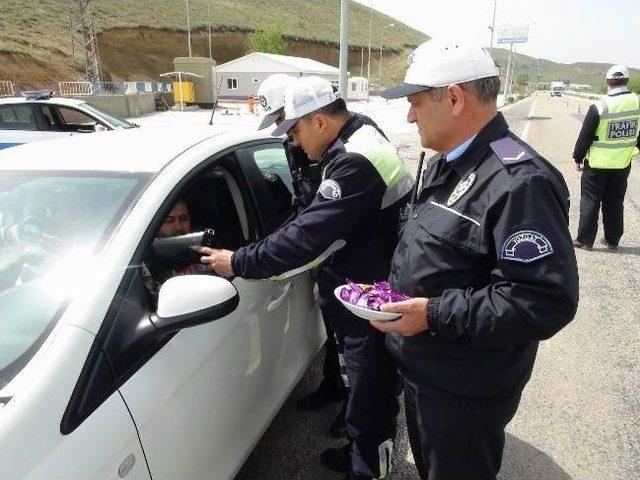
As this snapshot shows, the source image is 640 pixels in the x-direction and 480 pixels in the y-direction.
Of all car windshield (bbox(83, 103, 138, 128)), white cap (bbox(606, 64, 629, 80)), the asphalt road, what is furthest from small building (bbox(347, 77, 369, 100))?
the asphalt road

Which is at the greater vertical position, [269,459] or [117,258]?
[117,258]

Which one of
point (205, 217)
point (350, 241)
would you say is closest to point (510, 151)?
point (350, 241)

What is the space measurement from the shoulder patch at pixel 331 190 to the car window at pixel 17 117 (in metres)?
8.97

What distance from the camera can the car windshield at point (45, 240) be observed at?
1444 mm

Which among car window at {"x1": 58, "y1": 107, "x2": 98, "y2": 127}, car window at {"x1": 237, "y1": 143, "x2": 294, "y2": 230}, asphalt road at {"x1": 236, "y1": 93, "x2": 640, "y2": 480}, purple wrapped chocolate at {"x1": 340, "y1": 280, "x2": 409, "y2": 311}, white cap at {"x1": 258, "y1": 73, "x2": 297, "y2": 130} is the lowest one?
asphalt road at {"x1": 236, "y1": 93, "x2": 640, "y2": 480}

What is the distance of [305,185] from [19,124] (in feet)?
28.8

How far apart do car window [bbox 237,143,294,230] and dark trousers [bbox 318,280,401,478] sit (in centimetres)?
53

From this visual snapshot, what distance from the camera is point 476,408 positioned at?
5.19ft

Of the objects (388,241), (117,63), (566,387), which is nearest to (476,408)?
(388,241)

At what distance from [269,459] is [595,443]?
1.68 m

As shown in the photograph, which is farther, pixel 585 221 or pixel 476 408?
pixel 585 221

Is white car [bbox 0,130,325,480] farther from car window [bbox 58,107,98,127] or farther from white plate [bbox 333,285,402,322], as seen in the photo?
car window [bbox 58,107,98,127]

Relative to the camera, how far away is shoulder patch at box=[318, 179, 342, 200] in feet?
6.36

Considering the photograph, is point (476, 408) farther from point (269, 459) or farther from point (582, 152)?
point (582, 152)
